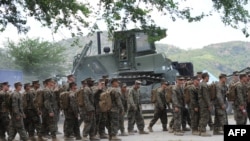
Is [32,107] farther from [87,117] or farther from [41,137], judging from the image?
[87,117]

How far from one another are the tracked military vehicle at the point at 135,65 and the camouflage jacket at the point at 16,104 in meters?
8.81

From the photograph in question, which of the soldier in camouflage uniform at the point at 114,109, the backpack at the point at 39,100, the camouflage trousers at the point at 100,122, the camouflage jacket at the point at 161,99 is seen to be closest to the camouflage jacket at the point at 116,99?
the soldier in camouflage uniform at the point at 114,109

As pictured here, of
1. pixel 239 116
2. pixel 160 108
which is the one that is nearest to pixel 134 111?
pixel 160 108

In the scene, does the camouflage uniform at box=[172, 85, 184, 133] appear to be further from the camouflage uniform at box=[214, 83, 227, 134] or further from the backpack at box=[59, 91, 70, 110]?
the backpack at box=[59, 91, 70, 110]

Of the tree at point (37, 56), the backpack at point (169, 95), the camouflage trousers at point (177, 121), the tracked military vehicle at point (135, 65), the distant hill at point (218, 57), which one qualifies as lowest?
the camouflage trousers at point (177, 121)

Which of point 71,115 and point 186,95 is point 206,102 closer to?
point 186,95

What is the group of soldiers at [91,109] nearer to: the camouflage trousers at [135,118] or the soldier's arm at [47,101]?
the soldier's arm at [47,101]

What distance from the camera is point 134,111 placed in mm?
15336

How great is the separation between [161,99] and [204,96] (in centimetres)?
254

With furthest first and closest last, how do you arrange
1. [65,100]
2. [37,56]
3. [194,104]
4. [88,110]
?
[37,56]
[194,104]
[65,100]
[88,110]

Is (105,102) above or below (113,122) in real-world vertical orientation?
above

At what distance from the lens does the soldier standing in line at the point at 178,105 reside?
564 inches

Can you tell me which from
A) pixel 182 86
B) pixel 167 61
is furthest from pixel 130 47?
pixel 182 86

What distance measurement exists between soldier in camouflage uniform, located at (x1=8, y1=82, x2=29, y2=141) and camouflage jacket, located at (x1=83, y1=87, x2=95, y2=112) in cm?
→ 186
